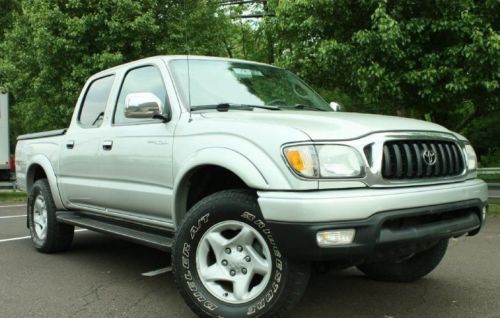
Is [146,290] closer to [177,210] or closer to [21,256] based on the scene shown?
[177,210]

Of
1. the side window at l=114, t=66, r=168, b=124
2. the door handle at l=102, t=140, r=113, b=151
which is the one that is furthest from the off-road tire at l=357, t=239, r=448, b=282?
the door handle at l=102, t=140, r=113, b=151

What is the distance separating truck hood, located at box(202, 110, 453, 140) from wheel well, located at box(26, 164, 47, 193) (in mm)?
3331

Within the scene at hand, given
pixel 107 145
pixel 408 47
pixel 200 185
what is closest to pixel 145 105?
pixel 200 185

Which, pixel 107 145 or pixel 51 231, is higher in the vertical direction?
pixel 107 145

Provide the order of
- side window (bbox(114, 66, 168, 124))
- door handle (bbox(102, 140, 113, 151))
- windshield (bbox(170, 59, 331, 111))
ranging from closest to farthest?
windshield (bbox(170, 59, 331, 111)) < side window (bbox(114, 66, 168, 124)) < door handle (bbox(102, 140, 113, 151))

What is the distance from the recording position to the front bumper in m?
3.20

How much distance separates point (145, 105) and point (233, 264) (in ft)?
4.63

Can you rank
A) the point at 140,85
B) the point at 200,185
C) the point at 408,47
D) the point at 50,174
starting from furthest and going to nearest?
the point at 408,47
the point at 50,174
the point at 140,85
the point at 200,185

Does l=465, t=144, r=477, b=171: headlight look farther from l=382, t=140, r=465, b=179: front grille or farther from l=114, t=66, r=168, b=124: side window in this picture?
l=114, t=66, r=168, b=124: side window

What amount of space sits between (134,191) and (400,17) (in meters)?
6.33

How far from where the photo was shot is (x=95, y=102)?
19.1ft

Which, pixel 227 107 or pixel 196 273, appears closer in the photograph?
pixel 196 273

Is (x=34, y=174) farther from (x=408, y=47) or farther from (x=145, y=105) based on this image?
(x=408, y=47)

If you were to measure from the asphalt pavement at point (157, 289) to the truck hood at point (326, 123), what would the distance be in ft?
4.31
